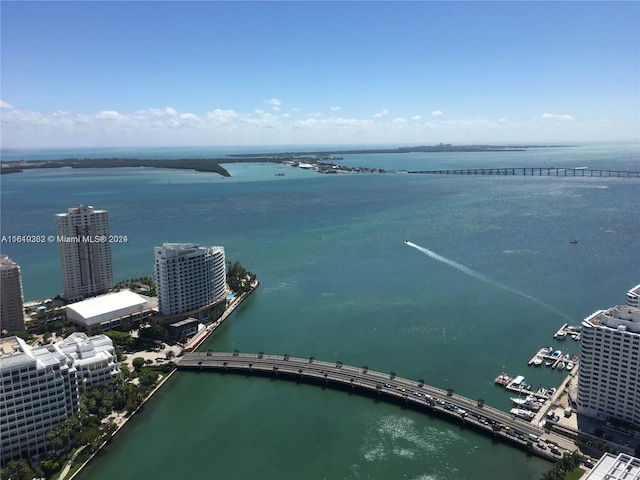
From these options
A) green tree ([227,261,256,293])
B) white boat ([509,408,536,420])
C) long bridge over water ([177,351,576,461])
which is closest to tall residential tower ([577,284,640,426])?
white boat ([509,408,536,420])

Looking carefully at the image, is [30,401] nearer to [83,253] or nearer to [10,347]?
[10,347]

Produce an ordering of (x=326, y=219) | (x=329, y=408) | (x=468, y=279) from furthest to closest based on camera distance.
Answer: (x=326, y=219), (x=468, y=279), (x=329, y=408)

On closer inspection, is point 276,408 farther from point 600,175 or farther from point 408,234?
point 600,175

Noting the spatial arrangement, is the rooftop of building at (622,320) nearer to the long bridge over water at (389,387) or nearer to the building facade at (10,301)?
the long bridge over water at (389,387)

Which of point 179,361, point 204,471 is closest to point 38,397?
point 204,471

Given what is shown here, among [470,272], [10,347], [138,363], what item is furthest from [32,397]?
[470,272]

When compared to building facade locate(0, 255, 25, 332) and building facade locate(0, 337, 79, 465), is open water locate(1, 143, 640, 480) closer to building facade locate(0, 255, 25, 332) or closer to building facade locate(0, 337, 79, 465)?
building facade locate(0, 337, 79, 465)
